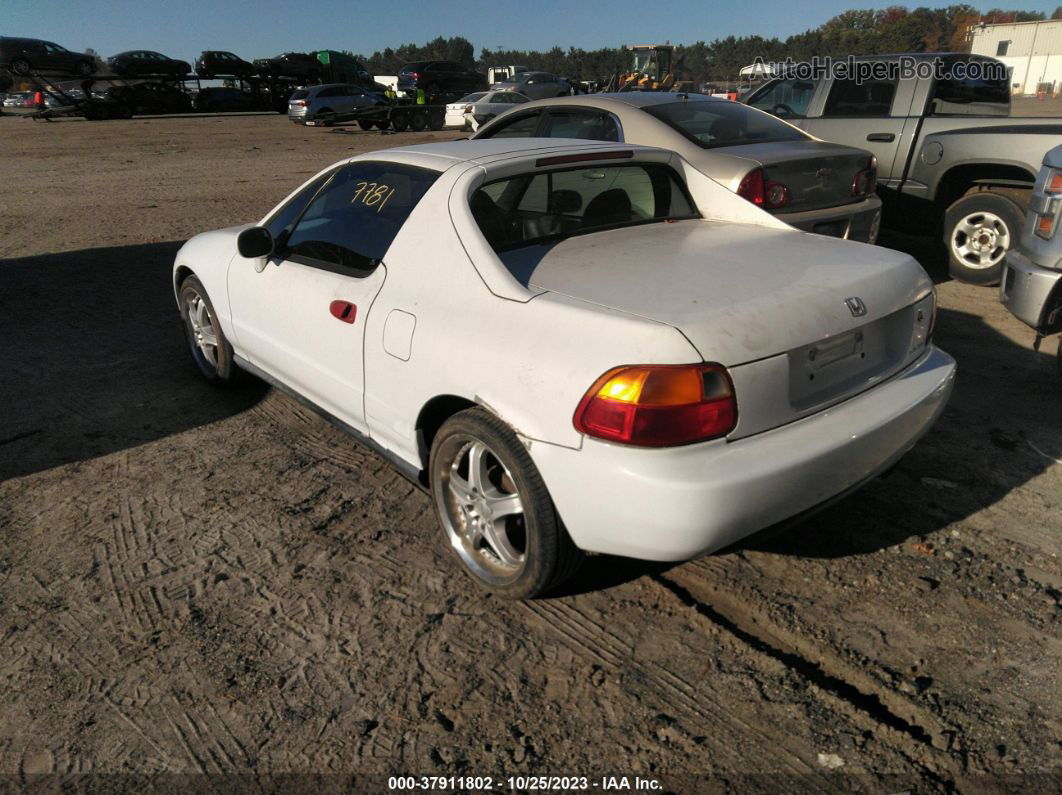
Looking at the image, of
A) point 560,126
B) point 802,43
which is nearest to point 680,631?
point 560,126

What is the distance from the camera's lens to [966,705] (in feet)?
7.54

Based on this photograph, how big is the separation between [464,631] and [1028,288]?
12.0ft

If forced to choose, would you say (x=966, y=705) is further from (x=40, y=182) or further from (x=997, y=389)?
(x=40, y=182)

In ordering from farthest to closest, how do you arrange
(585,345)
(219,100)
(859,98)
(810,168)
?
1. (219,100)
2. (859,98)
3. (810,168)
4. (585,345)

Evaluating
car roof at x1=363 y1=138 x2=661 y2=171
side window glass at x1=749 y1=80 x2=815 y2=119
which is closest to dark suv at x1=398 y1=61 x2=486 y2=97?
side window glass at x1=749 y1=80 x2=815 y2=119

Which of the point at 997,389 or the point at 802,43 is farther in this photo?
the point at 802,43

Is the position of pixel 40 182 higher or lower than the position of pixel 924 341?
lower

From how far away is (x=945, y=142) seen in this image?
683 cm

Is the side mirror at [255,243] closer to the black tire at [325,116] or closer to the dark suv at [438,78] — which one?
the black tire at [325,116]

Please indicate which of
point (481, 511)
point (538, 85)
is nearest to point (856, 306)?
point (481, 511)

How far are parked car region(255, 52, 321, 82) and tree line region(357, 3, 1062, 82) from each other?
36.6 metres

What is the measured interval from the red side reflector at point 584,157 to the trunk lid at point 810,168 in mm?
2261

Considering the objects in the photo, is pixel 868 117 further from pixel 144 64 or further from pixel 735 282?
pixel 144 64

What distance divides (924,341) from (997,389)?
6.37ft
